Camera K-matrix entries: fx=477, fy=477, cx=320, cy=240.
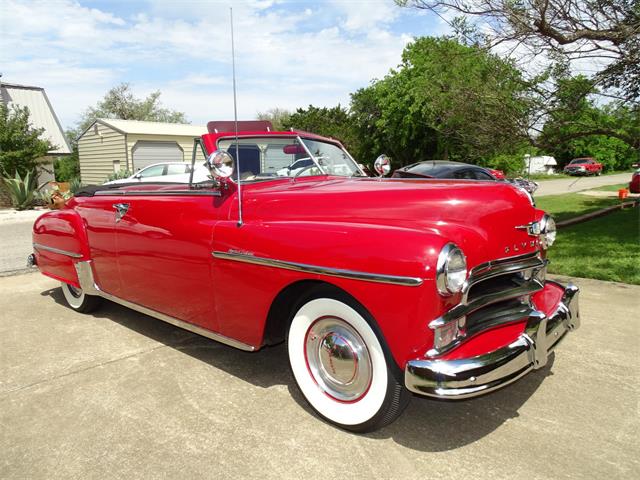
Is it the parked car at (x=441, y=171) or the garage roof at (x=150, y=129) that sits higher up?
the garage roof at (x=150, y=129)

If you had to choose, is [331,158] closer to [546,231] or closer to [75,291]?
[546,231]

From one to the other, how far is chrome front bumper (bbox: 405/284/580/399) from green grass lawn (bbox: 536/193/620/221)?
881 centimetres

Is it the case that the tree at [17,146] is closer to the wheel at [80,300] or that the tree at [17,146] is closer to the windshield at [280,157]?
the wheel at [80,300]

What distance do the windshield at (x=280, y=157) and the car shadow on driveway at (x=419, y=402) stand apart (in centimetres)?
136

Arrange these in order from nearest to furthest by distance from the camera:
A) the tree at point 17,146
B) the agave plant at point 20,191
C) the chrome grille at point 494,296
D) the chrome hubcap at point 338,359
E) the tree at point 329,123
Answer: the chrome grille at point 494,296
the chrome hubcap at point 338,359
the agave plant at point 20,191
the tree at point 17,146
the tree at point 329,123

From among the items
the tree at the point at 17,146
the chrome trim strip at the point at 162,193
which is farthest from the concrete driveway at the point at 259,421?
the tree at the point at 17,146

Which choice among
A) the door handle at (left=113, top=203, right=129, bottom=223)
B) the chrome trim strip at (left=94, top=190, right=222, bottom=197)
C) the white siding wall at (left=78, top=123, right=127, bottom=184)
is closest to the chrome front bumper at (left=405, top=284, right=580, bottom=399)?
the chrome trim strip at (left=94, top=190, right=222, bottom=197)

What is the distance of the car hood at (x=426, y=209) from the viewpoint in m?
2.50

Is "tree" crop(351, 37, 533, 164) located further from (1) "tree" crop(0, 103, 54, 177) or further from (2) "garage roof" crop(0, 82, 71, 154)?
(2) "garage roof" crop(0, 82, 71, 154)

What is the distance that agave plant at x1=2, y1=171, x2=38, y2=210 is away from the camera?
15531 mm

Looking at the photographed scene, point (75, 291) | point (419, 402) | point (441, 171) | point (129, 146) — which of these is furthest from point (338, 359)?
point (129, 146)

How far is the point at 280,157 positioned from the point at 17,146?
1704 cm

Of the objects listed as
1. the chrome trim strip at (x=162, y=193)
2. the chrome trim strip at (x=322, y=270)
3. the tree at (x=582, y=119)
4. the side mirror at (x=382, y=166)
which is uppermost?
the tree at (x=582, y=119)

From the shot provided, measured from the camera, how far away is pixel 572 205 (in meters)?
13.2
